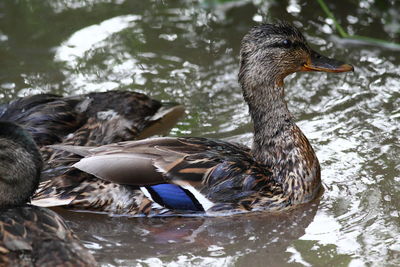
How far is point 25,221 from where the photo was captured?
5.43 metres

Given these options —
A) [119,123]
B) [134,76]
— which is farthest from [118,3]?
[119,123]

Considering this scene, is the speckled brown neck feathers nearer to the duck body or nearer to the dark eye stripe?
the dark eye stripe

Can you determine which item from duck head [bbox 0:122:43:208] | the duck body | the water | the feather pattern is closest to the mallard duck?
the duck body

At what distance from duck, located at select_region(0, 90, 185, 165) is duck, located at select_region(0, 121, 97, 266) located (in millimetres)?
1343

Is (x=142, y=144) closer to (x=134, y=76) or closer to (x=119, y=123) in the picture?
(x=119, y=123)

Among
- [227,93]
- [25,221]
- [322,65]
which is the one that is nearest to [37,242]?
[25,221]

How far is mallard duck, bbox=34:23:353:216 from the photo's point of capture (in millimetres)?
6629

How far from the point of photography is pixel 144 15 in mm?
10016

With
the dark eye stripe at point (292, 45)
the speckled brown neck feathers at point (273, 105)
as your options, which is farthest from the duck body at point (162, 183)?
the dark eye stripe at point (292, 45)

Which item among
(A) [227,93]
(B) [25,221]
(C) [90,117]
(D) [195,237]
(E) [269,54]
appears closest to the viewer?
(B) [25,221]

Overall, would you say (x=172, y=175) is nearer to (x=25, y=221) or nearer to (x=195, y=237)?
(x=195, y=237)

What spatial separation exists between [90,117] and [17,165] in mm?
2116

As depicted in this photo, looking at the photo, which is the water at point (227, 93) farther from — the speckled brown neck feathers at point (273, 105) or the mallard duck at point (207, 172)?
the speckled brown neck feathers at point (273, 105)

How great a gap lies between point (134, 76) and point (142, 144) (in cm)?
217
